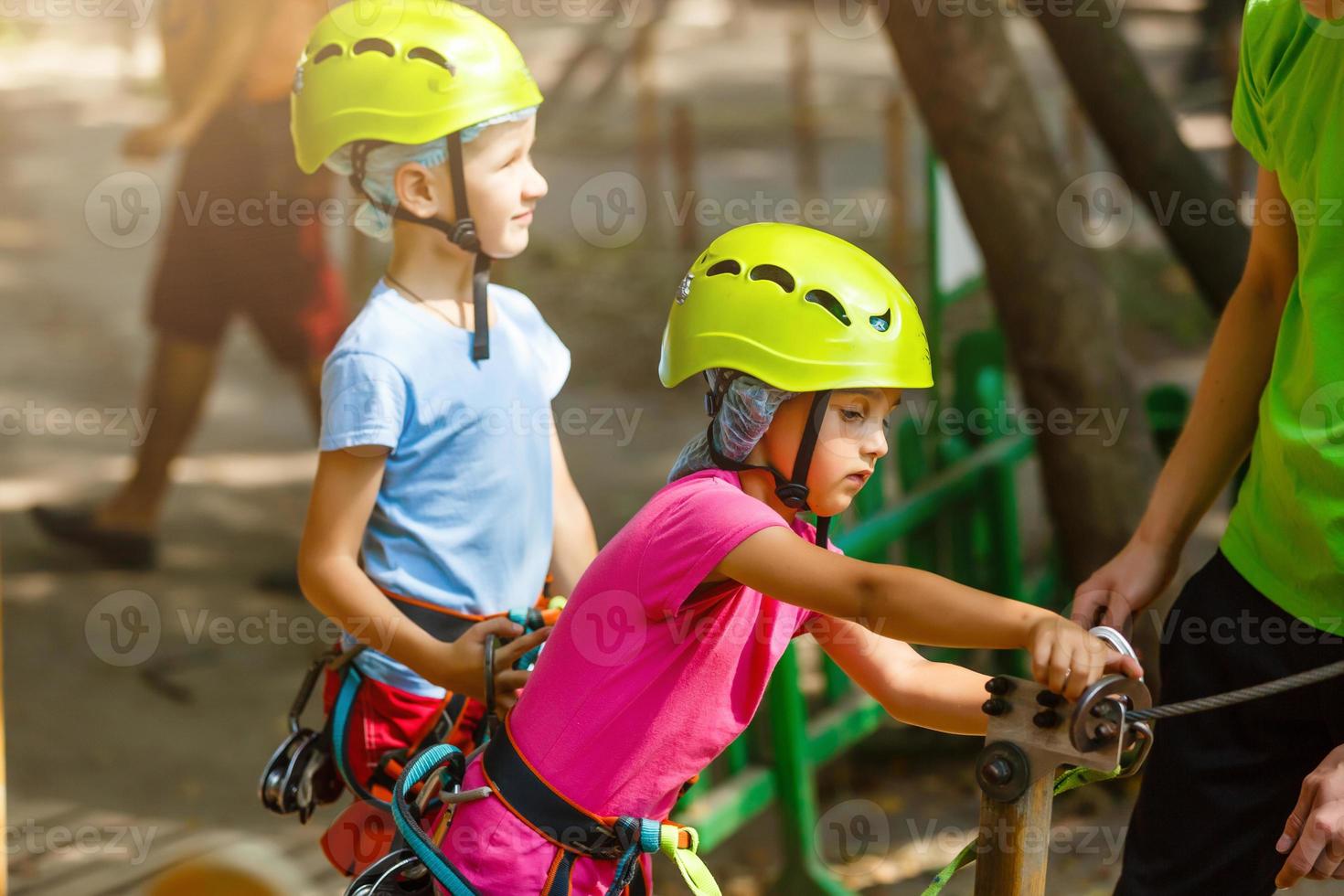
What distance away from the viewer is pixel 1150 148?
4.73 metres

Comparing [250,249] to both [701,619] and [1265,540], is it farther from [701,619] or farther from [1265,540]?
[1265,540]

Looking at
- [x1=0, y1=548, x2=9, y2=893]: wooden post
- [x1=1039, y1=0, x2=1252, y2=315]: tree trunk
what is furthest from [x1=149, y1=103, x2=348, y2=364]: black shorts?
[x1=1039, y1=0, x2=1252, y2=315]: tree trunk

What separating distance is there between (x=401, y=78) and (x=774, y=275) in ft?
2.63

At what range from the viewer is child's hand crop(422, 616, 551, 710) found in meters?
2.37

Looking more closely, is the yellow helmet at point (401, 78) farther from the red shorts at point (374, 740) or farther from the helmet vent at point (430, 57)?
the red shorts at point (374, 740)

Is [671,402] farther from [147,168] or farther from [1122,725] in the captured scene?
[1122,725]

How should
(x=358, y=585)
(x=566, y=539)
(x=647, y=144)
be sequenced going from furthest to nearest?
(x=647, y=144)
(x=566, y=539)
(x=358, y=585)

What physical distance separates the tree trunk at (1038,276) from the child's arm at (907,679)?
8.79 ft

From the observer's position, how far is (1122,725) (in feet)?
5.67

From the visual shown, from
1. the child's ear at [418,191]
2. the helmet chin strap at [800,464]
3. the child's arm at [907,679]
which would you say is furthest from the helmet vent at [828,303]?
the child's ear at [418,191]

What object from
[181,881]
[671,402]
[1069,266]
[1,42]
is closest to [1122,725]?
[181,881]

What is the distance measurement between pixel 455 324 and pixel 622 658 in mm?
803

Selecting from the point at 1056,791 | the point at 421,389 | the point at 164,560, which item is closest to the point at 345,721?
the point at 421,389

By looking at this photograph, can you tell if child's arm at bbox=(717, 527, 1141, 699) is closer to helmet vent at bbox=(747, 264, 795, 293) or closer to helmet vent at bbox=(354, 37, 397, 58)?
helmet vent at bbox=(747, 264, 795, 293)
